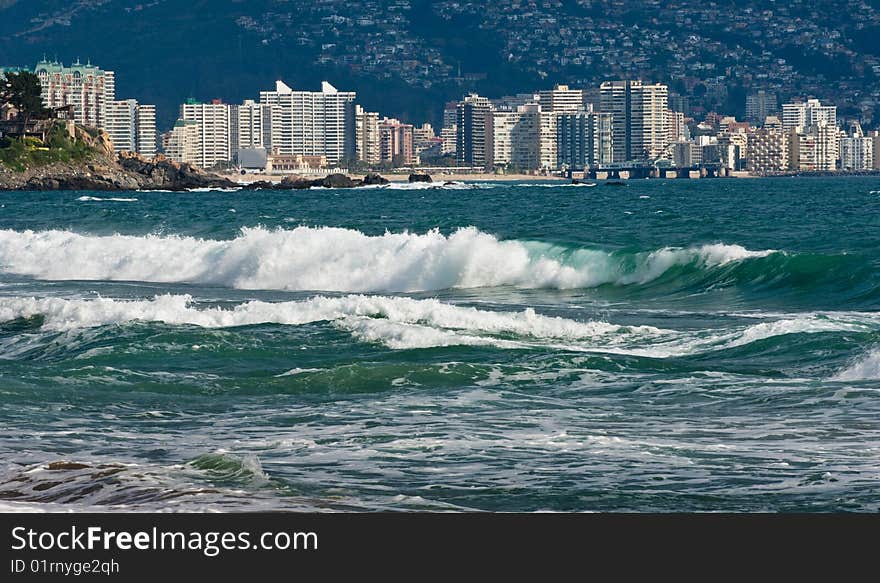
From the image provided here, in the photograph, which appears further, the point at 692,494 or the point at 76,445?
the point at 76,445

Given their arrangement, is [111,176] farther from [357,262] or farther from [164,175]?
[357,262]

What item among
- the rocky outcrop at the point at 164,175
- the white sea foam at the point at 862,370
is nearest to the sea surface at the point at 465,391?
the white sea foam at the point at 862,370

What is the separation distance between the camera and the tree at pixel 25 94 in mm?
140250

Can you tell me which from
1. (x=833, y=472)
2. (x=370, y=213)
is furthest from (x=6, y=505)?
(x=370, y=213)

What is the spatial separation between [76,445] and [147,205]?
77999mm

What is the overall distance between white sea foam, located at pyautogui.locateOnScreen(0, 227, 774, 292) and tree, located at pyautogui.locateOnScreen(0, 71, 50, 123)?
103500mm

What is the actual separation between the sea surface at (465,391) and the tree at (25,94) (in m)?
112

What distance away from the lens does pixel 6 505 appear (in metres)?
9.48

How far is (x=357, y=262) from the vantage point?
35906 millimetres

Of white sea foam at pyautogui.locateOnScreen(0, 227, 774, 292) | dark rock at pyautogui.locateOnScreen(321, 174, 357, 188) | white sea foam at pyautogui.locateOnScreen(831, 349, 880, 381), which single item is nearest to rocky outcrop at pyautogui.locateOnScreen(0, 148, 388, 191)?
dark rock at pyautogui.locateOnScreen(321, 174, 357, 188)

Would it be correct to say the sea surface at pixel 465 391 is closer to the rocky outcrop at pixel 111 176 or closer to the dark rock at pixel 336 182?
the rocky outcrop at pixel 111 176

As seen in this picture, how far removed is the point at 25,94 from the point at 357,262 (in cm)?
11348

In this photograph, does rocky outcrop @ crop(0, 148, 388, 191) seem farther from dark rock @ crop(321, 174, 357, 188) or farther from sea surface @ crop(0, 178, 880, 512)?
sea surface @ crop(0, 178, 880, 512)
